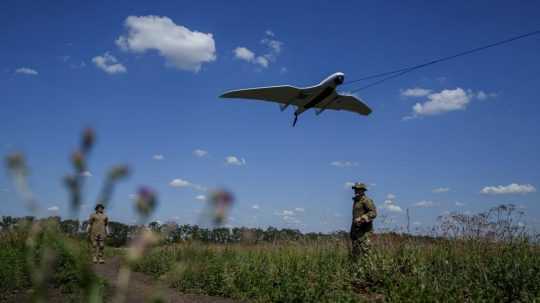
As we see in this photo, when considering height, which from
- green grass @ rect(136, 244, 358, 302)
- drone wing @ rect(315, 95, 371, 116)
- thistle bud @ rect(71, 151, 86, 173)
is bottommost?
green grass @ rect(136, 244, 358, 302)

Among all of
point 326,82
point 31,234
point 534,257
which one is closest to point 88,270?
point 31,234

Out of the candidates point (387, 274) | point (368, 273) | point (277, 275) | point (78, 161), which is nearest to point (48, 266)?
point (78, 161)

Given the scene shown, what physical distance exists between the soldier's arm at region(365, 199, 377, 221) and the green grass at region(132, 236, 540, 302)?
25.6 inches

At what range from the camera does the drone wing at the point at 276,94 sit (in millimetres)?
15398

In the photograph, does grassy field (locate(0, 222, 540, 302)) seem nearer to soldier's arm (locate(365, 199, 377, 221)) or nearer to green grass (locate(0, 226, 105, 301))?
green grass (locate(0, 226, 105, 301))

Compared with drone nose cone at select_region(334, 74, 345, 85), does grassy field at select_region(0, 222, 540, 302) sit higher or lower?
lower

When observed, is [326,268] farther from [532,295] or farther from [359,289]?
[532,295]

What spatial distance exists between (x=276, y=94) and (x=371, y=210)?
8744 millimetres

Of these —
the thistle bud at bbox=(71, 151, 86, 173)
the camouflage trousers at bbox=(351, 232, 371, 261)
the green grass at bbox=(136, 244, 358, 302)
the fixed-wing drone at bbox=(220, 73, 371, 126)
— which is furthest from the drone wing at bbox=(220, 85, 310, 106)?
the thistle bud at bbox=(71, 151, 86, 173)

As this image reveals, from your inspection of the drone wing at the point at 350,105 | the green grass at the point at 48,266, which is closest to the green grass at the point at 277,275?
the green grass at the point at 48,266

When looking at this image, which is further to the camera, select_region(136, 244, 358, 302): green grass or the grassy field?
select_region(136, 244, 358, 302): green grass

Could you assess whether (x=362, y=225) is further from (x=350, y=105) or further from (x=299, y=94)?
(x=350, y=105)

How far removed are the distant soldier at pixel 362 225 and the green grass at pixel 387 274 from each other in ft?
0.92

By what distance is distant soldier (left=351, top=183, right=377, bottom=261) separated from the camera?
8102mm
